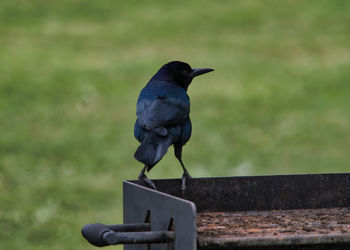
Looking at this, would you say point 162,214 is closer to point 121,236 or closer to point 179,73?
point 121,236

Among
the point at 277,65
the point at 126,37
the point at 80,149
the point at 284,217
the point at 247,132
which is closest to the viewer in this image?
the point at 284,217

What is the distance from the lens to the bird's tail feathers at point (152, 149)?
408 centimetres

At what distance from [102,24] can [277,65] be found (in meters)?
3.42

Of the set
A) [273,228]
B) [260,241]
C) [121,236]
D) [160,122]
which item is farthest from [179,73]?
[260,241]

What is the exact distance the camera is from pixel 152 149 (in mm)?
4203

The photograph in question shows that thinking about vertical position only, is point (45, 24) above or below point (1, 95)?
above

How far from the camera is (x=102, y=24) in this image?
1488 centimetres

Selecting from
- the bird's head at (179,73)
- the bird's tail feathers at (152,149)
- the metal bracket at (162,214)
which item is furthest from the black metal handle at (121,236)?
the bird's head at (179,73)

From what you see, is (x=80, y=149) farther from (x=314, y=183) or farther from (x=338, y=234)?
(x=338, y=234)

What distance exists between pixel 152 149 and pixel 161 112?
362 mm

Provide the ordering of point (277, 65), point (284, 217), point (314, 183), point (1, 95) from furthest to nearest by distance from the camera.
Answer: point (277, 65) → point (1, 95) → point (314, 183) → point (284, 217)

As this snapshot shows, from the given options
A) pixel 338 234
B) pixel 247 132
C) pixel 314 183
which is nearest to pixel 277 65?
pixel 247 132

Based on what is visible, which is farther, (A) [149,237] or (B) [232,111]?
(B) [232,111]

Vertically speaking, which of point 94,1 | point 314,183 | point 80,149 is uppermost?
point 94,1
